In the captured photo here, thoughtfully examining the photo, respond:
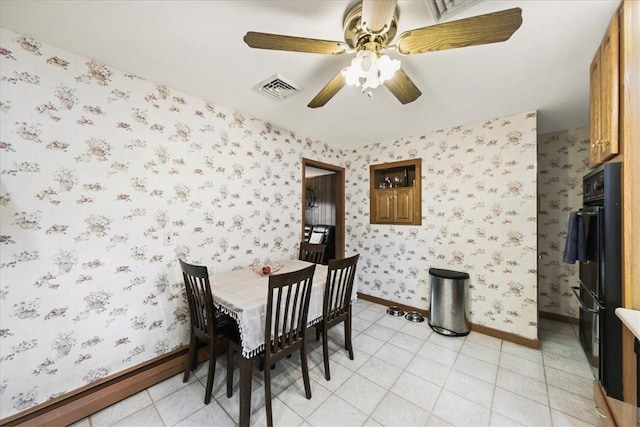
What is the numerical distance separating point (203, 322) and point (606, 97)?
2.90 metres

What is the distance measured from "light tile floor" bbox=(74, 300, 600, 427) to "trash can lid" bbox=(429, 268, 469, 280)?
0.65m

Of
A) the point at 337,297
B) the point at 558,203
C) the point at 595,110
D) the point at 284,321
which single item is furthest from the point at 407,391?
the point at 558,203

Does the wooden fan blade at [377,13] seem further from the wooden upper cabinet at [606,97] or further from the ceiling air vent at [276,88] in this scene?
the wooden upper cabinet at [606,97]

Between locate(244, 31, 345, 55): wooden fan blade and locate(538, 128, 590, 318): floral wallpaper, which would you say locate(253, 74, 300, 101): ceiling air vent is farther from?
locate(538, 128, 590, 318): floral wallpaper

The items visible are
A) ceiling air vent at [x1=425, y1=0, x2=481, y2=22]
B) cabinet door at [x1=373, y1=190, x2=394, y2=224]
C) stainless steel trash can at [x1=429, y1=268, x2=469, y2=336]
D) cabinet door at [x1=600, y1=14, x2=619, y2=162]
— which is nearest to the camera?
ceiling air vent at [x1=425, y1=0, x2=481, y2=22]

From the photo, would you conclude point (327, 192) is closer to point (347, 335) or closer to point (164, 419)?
point (347, 335)

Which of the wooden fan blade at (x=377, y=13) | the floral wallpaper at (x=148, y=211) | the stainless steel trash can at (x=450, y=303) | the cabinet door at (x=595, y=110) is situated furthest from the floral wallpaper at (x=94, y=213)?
the cabinet door at (x=595, y=110)

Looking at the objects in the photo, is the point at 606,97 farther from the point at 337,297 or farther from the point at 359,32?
the point at 337,297

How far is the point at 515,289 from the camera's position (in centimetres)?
241

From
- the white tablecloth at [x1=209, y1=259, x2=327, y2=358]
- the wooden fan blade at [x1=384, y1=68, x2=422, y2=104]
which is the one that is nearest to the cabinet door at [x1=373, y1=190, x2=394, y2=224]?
the white tablecloth at [x1=209, y1=259, x2=327, y2=358]

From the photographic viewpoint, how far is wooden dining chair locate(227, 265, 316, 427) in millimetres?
1400

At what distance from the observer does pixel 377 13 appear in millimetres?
955

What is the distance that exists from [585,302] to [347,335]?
1928mm

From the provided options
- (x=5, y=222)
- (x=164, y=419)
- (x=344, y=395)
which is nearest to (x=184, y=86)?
(x=5, y=222)
